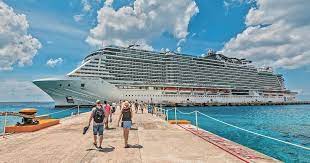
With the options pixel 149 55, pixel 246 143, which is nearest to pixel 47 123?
pixel 246 143

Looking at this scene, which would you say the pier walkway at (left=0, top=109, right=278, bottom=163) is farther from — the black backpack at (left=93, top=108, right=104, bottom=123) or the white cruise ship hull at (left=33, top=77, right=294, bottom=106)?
the white cruise ship hull at (left=33, top=77, right=294, bottom=106)

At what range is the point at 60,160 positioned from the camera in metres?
6.57

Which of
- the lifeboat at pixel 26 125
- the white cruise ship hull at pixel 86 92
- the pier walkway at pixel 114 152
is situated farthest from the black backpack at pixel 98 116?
the white cruise ship hull at pixel 86 92

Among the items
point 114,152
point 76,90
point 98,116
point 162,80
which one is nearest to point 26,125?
point 98,116

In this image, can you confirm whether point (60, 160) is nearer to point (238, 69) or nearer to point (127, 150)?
point (127, 150)

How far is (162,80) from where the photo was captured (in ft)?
271

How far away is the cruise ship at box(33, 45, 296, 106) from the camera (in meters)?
62.4

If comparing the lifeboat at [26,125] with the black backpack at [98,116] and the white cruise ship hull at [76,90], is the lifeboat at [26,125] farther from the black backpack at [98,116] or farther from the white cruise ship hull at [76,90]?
the white cruise ship hull at [76,90]

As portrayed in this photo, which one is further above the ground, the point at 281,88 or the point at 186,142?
the point at 281,88

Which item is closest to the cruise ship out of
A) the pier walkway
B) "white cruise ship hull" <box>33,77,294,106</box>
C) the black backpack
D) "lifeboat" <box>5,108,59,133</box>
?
"white cruise ship hull" <box>33,77,294,106</box>

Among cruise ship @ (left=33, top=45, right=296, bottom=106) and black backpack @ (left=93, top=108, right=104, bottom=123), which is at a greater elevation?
cruise ship @ (left=33, top=45, right=296, bottom=106)

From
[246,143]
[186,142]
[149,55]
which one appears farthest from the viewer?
[149,55]

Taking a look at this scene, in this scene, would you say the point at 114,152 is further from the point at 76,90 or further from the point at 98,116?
the point at 76,90

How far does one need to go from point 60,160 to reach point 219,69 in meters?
100
